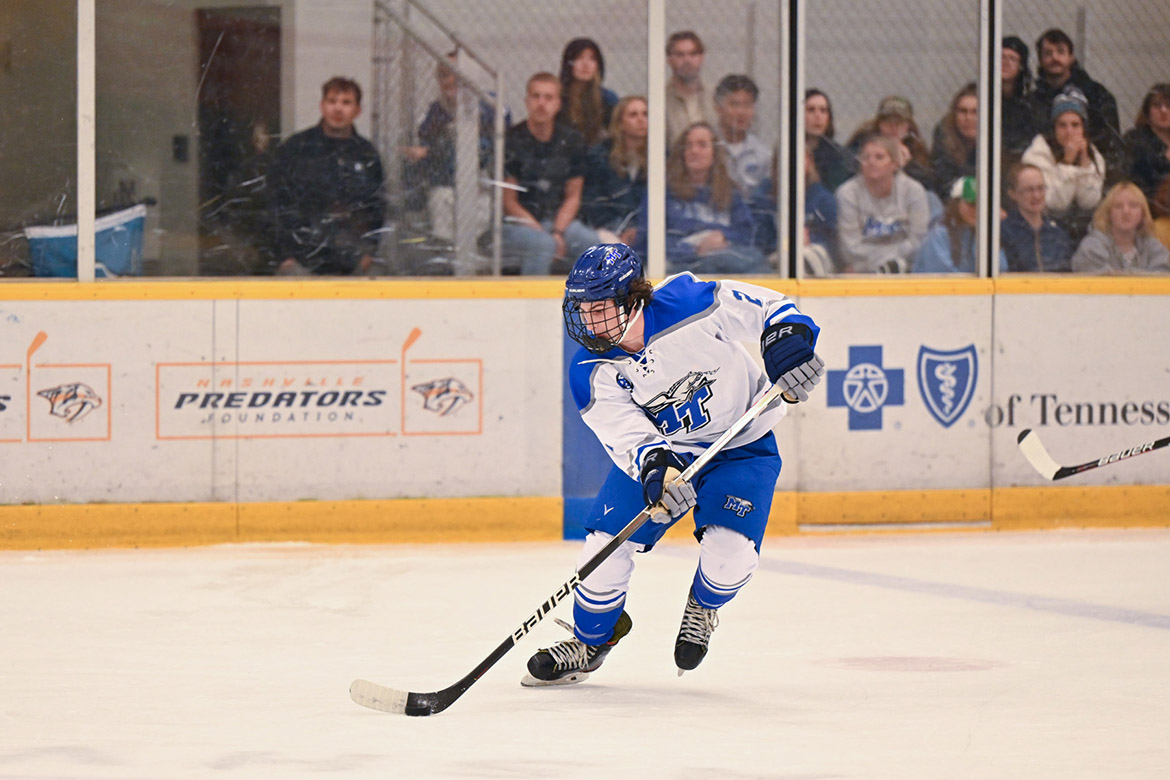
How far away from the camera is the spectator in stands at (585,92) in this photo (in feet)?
19.0

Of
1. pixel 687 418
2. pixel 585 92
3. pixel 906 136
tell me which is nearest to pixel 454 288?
pixel 585 92

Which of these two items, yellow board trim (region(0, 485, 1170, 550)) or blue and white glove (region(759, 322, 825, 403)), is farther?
yellow board trim (region(0, 485, 1170, 550))

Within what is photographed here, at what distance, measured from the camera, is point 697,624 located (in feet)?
10.8

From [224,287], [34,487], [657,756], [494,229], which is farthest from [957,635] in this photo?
[34,487]

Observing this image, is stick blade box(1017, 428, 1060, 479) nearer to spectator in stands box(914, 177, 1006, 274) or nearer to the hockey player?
spectator in stands box(914, 177, 1006, 274)

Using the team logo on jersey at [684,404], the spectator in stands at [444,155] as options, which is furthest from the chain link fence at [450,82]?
the team logo on jersey at [684,404]

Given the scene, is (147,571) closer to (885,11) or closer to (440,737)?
(440,737)

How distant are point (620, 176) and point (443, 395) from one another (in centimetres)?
117

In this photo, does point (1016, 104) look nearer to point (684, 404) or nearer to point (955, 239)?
point (955, 239)

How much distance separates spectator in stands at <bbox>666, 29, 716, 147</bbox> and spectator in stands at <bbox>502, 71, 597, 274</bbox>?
0.39 m

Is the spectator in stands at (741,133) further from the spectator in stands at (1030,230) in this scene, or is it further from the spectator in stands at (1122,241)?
the spectator in stands at (1122,241)

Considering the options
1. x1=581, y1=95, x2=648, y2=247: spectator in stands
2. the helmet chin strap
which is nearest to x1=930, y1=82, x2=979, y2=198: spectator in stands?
x1=581, y1=95, x2=648, y2=247: spectator in stands

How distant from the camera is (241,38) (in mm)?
5621

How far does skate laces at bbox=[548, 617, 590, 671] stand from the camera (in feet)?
10.9
